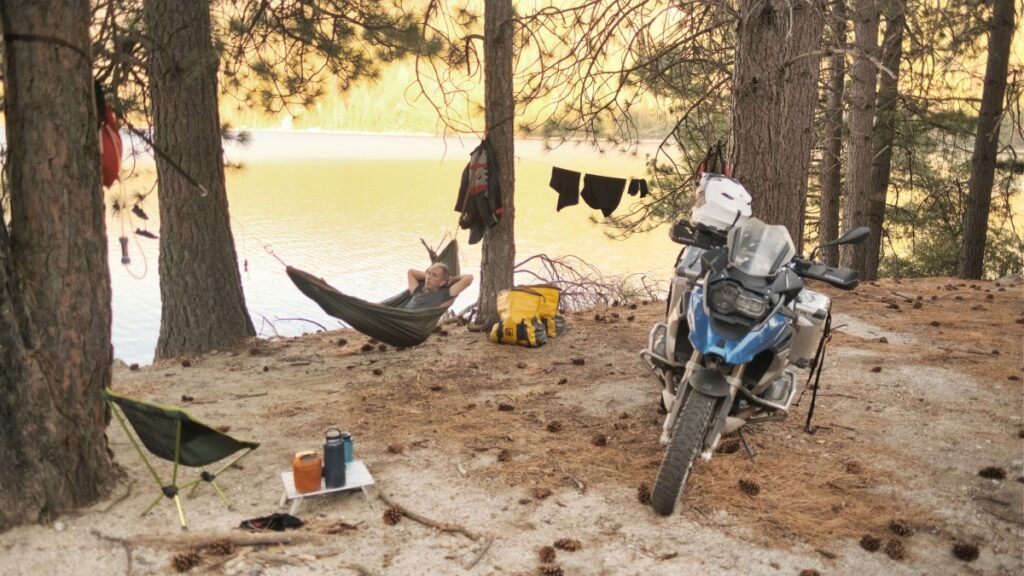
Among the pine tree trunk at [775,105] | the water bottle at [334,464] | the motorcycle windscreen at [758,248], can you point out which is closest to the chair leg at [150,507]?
the water bottle at [334,464]

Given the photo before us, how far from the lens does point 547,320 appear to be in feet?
15.2

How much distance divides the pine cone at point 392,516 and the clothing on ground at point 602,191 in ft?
11.9

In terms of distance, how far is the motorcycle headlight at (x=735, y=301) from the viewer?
2246 mm

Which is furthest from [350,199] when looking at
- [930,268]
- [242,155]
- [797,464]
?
[797,464]

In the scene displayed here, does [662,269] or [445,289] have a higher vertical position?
[445,289]

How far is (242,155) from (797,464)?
23019 millimetres

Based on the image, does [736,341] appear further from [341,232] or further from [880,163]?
[341,232]

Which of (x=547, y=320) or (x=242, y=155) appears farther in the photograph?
(x=242, y=155)

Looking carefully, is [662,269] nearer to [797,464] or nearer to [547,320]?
[547,320]

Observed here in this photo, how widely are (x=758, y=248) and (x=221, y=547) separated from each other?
1731 mm

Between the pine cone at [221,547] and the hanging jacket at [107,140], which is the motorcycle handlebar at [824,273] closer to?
the pine cone at [221,547]

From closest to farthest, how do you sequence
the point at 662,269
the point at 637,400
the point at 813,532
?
1. the point at 813,532
2. the point at 637,400
3. the point at 662,269

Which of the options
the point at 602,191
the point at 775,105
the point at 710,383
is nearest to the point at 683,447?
the point at 710,383

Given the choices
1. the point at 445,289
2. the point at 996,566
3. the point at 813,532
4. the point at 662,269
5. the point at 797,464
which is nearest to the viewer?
the point at 996,566
